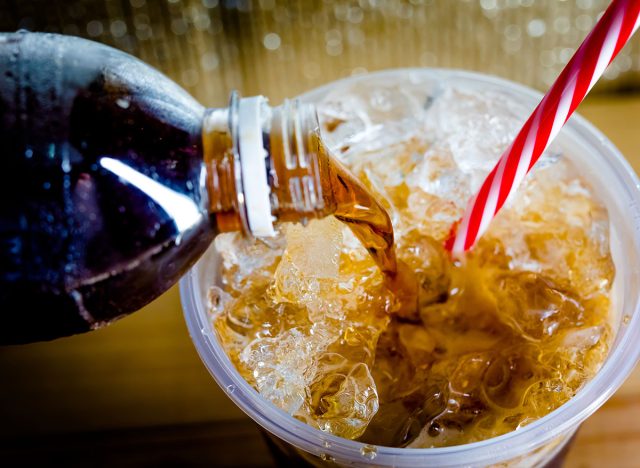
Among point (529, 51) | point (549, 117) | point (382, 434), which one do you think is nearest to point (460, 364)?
point (382, 434)

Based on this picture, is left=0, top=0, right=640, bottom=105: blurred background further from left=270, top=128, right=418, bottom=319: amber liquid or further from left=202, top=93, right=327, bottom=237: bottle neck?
left=202, top=93, right=327, bottom=237: bottle neck

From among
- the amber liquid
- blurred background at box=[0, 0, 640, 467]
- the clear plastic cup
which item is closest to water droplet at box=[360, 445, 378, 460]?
the clear plastic cup

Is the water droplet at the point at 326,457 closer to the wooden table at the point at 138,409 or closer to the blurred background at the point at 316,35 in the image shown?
the wooden table at the point at 138,409

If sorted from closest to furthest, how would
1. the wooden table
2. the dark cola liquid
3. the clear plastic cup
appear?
the dark cola liquid, the clear plastic cup, the wooden table

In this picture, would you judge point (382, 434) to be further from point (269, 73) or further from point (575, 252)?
point (269, 73)

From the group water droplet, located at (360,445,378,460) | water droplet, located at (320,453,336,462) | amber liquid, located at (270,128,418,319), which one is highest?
amber liquid, located at (270,128,418,319)

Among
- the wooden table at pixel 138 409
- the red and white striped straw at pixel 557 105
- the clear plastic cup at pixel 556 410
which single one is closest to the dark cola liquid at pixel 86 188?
the clear plastic cup at pixel 556 410

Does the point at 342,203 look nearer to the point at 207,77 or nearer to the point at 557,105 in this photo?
the point at 557,105

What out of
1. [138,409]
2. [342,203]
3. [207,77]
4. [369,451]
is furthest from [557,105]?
[207,77]
